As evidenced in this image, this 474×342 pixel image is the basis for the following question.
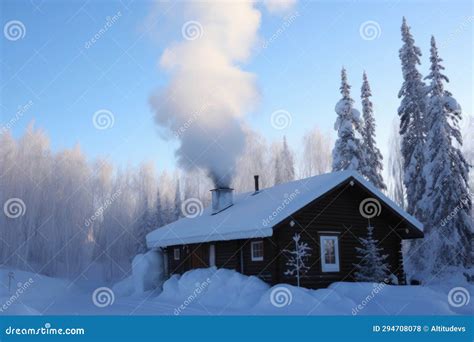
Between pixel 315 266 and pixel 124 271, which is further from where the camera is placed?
pixel 124 271

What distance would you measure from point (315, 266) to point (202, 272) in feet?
16.5

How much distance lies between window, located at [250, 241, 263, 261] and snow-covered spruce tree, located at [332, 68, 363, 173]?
15.8 metres

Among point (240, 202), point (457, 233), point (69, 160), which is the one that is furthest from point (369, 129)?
point (69, 160)

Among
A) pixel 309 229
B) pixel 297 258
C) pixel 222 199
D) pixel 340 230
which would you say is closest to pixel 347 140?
pixel 222 199

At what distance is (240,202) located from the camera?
80.2 feet

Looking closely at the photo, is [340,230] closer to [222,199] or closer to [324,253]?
[324,253]

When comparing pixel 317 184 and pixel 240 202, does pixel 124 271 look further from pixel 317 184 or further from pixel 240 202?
pixel 317 184

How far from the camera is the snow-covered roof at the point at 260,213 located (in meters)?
18.0

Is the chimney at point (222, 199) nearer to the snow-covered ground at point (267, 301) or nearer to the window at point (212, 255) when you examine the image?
the window at point (212, 255)

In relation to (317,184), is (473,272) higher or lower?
lower

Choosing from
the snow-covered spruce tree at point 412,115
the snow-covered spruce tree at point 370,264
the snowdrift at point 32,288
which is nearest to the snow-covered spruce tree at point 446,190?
the snow-covered spruce tree at point 412,115

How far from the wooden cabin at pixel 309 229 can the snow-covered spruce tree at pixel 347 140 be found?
12269 millimetres

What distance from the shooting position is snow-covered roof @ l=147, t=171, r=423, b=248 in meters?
18.0

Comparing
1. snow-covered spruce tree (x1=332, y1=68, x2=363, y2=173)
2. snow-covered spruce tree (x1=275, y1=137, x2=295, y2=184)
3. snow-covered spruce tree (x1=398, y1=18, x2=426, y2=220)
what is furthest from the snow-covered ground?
snow-covered spruce tree (x1=275, y1=137, x2=295, y2=184)
